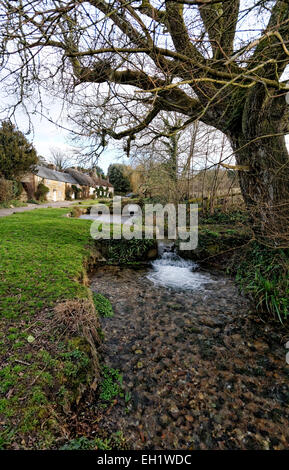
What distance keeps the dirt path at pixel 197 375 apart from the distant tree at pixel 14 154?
17.6 m

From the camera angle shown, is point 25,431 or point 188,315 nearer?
point 25,431

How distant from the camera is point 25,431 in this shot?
1616mm

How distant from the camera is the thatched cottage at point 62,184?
74.0ft

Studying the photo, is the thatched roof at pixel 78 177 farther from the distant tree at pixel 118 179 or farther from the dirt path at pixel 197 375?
the dirt path at pixel 197 375

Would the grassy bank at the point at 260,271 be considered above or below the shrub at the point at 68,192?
below

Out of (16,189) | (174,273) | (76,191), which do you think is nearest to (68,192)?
(76,191)

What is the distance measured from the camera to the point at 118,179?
130 ft

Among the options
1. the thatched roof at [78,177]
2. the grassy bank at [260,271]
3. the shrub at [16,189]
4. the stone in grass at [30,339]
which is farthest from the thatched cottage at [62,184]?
the stone in grass at [30,339]

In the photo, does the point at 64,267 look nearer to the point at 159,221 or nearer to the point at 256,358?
the point at 256,358

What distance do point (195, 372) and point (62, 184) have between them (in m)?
31.1

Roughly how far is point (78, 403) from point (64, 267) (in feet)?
9.27

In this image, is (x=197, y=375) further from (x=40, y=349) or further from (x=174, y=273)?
(x=174, y=273)

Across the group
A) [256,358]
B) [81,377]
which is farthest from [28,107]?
[256,358]

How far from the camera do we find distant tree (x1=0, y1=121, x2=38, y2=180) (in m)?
16.4
